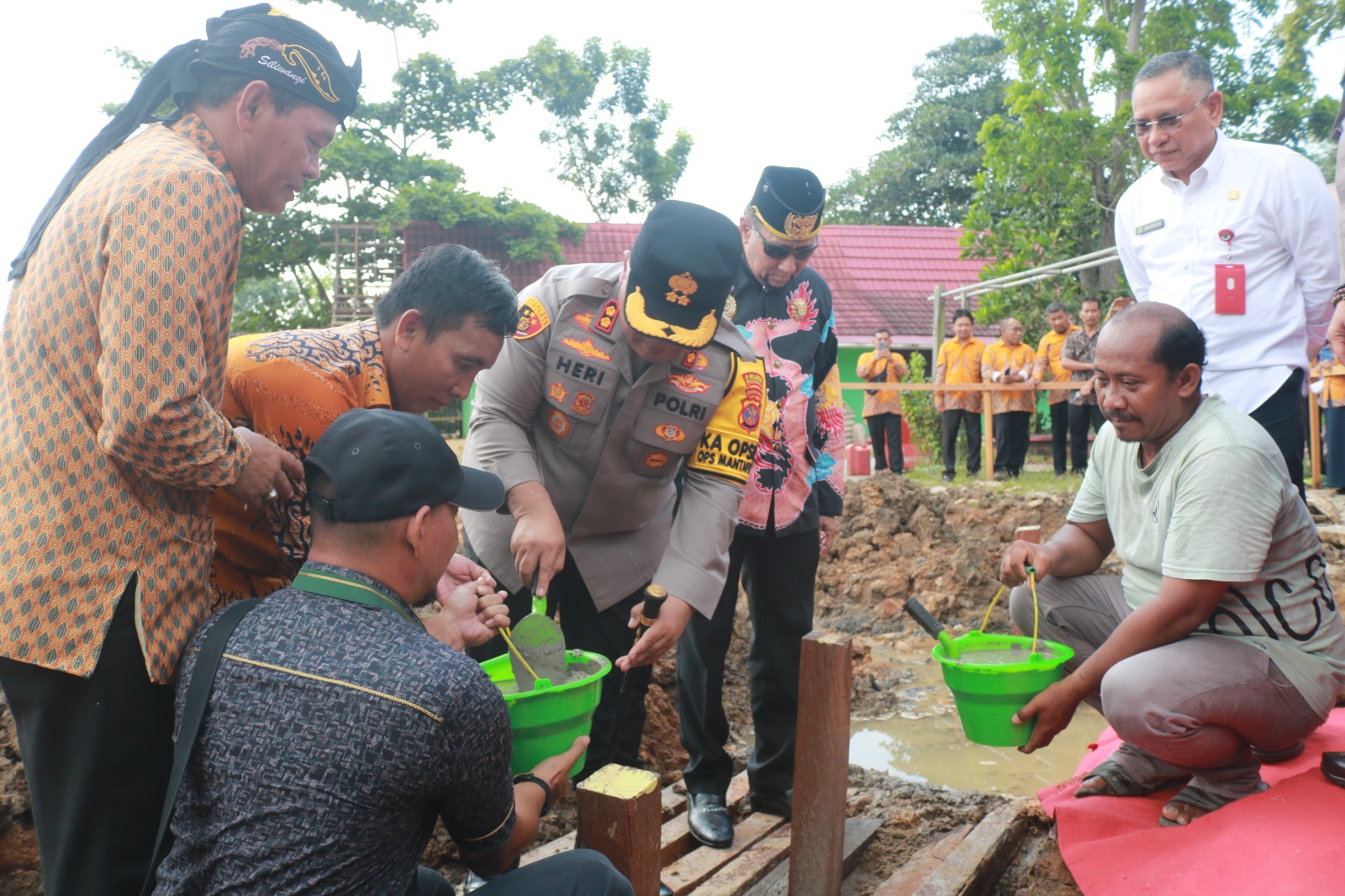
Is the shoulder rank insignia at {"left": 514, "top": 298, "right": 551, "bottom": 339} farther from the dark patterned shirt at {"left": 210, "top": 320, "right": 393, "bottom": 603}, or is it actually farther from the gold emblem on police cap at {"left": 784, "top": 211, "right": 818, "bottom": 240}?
the gold emblem on police cap at {"left": 784, "top": 211, "right": 818, "bottom": 240}

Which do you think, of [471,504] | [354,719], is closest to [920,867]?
[471,504]

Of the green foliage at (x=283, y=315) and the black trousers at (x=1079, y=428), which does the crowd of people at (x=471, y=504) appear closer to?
the black trousers at (x=1079, y=428)

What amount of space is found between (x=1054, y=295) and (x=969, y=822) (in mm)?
10815

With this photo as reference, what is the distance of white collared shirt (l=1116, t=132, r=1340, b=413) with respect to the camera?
124 inches

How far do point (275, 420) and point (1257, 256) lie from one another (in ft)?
10.3

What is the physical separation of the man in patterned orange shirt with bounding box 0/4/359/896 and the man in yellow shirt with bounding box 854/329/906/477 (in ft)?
34.5

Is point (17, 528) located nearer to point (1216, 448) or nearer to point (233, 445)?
point (233, 445)

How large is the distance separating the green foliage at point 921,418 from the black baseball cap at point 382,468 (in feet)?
41.4

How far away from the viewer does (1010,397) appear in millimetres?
10508

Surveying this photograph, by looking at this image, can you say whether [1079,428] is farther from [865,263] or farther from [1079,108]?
[865,263]

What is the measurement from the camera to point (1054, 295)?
13.0 metres

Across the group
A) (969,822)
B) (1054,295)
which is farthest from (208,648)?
(1054,295)

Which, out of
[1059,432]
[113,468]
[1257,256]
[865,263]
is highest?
[865,263]

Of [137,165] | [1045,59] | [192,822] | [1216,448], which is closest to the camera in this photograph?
[192,822]
